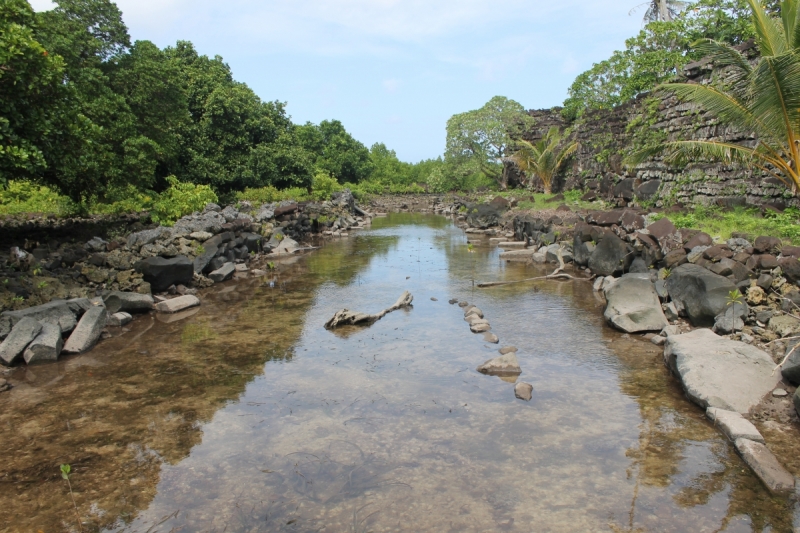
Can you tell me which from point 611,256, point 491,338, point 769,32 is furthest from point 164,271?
point 769,32

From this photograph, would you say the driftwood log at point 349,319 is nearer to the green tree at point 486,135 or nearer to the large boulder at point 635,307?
the large boulder at point 635,307

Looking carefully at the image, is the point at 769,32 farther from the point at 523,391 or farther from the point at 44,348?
the point at 44,348

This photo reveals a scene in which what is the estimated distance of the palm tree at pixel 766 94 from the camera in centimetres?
807

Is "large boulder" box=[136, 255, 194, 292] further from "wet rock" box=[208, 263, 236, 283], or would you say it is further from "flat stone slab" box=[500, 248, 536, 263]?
"flat stone slab" box=[500, 248, 536, 263]

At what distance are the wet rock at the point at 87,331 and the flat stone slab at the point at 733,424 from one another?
25.1ft

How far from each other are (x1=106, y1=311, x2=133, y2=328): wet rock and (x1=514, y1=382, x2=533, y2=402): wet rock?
20.9ft

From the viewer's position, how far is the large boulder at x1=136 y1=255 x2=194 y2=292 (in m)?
10.1

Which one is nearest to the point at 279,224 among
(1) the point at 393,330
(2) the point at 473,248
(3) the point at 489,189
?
(2) the point at 473,248

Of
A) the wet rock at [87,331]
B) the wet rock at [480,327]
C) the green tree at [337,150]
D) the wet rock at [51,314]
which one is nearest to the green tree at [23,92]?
the wet rock at [51,314]

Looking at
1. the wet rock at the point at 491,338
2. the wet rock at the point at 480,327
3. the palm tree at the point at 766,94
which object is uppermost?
the palm tree at the point at 766,94

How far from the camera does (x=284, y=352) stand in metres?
7.32

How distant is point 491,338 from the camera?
765 cm

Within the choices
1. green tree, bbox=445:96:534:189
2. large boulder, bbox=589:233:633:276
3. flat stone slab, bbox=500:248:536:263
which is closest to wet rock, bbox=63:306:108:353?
large boulder, bbox=589:233:633:276

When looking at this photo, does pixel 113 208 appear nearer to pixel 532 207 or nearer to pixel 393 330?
pixel 393 330
